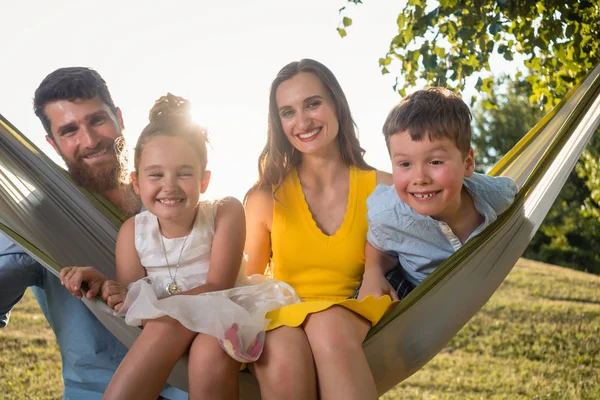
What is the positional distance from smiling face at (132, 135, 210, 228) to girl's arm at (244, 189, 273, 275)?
1.13 ft

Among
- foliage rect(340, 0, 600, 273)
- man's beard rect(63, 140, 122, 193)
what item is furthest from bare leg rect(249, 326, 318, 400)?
foliage rect(340, 0, 600, 273)

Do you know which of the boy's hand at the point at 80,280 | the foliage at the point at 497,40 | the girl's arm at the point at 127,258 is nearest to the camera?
the boy's hand at the point at 80,280

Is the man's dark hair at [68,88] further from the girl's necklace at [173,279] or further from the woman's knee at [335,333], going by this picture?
the woman's knee at [335,333]

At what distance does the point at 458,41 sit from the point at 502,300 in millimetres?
3682

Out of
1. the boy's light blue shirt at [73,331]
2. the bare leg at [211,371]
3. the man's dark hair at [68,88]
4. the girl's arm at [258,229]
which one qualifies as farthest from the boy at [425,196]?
the man's dark hair at [68,88]

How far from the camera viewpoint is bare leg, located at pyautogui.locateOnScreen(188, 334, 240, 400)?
1677 millimetres

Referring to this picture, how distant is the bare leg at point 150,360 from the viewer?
1.68m

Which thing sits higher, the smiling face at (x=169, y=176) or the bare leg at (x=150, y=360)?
the smiling face at (x=169, y=176)

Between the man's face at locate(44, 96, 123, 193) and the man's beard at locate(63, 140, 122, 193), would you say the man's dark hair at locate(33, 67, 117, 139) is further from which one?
the man's beard at locate(63, 140, 122, 193)

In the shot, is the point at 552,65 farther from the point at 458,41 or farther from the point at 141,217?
the point at 141,217

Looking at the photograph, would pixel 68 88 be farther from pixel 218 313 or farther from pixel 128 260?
pixel 218 313

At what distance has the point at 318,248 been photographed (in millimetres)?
2209

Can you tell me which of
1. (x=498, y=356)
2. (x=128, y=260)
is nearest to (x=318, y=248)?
(x=128, y=260)

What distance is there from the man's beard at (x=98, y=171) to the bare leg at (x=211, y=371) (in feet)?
2.56
